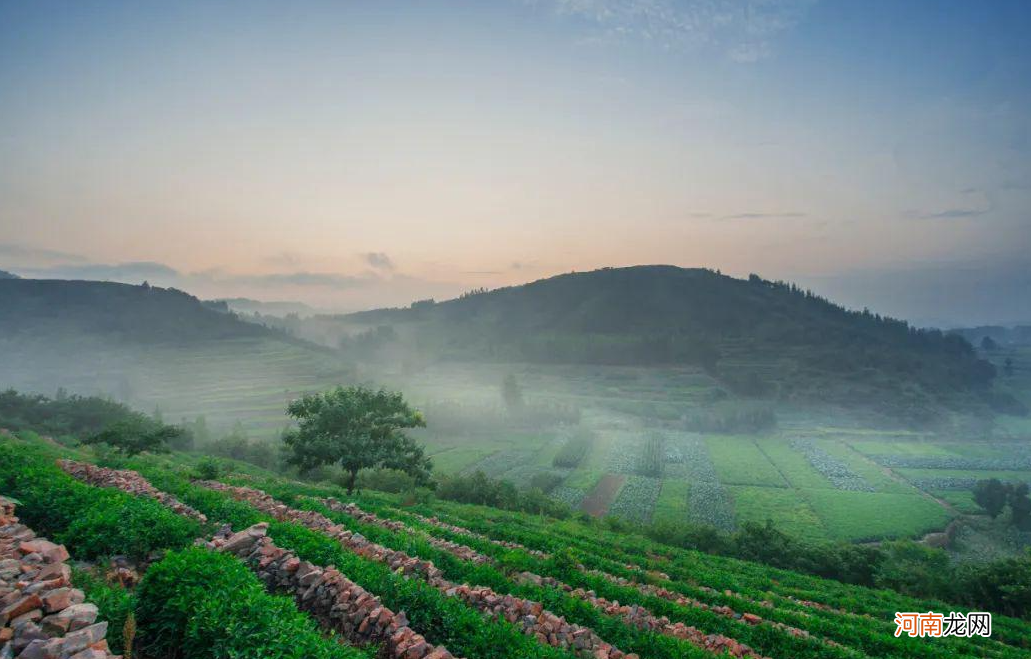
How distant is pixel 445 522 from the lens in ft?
87.4

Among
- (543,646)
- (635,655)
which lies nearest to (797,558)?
(635,655)

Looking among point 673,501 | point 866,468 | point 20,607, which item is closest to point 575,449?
point 673,501

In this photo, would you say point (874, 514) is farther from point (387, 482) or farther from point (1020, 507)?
point (387, 482)

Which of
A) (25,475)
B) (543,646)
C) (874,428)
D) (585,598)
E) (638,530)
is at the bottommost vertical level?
(874,428)

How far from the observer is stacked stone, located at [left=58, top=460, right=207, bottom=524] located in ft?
55.7

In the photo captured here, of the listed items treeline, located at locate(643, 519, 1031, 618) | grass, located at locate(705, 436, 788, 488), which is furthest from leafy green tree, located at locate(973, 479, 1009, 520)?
treeline, located at locate(643, 519, 1031, 618)

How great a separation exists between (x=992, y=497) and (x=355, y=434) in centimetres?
13378

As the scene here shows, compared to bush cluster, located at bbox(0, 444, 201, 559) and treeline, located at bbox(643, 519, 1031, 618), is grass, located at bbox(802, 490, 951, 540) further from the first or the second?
bush cluster, located at bbox(0, 444, 201, 559)

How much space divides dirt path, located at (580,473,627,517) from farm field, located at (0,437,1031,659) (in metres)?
63.6

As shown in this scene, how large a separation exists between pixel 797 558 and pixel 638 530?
544 inches

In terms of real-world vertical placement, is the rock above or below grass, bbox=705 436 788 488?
above

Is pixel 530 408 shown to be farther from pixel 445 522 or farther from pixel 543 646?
pixel 543 646

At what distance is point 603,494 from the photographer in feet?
322

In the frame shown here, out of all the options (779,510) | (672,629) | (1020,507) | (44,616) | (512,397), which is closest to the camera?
(44,616)
